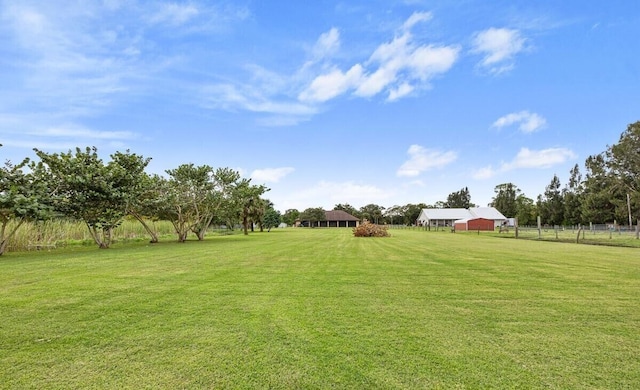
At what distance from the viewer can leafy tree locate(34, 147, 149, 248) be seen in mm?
14219

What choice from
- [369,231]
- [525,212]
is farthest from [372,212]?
[369,231]

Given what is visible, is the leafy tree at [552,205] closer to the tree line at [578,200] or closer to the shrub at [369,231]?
the tree line at [578,200]

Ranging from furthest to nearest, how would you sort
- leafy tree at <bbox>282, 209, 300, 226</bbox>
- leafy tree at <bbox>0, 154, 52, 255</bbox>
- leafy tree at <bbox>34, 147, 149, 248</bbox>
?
leafy tree at <bbox>282, 209, 300, 226</bbox> < leafy tree at <bbox>34, 147, 149, 248</bbox> < leafy tree at <bbox>0, 154, 52, 255</bbox>

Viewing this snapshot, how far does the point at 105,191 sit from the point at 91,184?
0.66m

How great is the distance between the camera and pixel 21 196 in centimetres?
1177

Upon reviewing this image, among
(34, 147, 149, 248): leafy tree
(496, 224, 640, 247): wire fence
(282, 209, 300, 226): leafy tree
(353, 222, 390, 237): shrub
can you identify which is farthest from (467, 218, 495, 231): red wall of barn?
(34, 147, 149, 248): leafy tree

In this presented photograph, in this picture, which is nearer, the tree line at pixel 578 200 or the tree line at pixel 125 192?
the tree line at pixel 125 192

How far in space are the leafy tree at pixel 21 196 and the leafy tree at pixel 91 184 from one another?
72 cm

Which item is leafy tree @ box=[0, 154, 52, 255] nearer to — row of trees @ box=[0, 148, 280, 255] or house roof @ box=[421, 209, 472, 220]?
row of trees @ box=[0, 148, 280, 255]

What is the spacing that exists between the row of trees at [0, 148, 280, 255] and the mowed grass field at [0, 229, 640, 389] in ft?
23.8

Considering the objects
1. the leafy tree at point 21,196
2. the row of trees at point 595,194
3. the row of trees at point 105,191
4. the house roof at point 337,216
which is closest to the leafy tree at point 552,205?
the row of trees at point 595,194

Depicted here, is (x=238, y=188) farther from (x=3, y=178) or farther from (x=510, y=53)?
(x=510, y=53)

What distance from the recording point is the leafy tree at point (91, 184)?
14.2 m

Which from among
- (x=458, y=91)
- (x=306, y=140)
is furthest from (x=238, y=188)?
(x=458, y=91)
